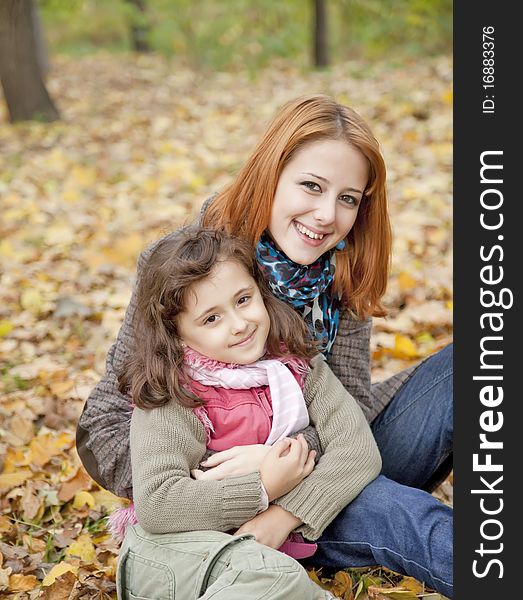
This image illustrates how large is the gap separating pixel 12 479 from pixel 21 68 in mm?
5632

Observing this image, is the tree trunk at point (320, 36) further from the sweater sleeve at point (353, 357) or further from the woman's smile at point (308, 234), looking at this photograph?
the woman's smile at point (308, 234)

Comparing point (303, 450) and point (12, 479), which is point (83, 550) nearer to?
point (12, 479)

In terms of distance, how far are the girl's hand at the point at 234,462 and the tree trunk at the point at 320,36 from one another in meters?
9.20

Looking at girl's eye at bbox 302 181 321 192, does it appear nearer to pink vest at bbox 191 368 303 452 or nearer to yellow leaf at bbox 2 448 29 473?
pink vest at bbox 191 368 303 452

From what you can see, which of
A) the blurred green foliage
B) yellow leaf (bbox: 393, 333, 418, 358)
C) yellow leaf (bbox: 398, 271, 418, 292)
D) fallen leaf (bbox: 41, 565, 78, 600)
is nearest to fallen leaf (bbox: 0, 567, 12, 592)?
fallen leaf (bbox: 41, 565, 78, 600)

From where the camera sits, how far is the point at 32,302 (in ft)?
13.1

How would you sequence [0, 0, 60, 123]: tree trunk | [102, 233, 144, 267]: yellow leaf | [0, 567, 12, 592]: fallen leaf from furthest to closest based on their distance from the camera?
[0, 0, 60, 123]: tree trunk, [102, 233, 144, 267]: yellow leaf, [0, 567, 12, 592]: fallen leaf

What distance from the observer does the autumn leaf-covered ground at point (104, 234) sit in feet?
8.41

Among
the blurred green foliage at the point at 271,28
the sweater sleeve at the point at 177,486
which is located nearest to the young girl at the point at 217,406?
the sweater sleeve at the point at 177,486

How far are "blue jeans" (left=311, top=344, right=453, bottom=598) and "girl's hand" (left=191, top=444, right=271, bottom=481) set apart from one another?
0.29 metres

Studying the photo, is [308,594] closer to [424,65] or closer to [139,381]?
[139,381]

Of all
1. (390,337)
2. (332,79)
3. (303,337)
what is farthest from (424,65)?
(303,337)

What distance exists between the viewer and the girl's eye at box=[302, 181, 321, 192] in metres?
2.15

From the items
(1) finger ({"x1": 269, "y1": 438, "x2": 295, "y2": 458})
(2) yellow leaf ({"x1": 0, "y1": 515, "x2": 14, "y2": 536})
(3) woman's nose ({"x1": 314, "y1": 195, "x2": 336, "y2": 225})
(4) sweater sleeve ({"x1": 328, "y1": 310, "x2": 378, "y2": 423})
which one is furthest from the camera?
(2) yellow leaf ({"x1": 0, "y1": 515, "x2": 14, "y2": 536})
